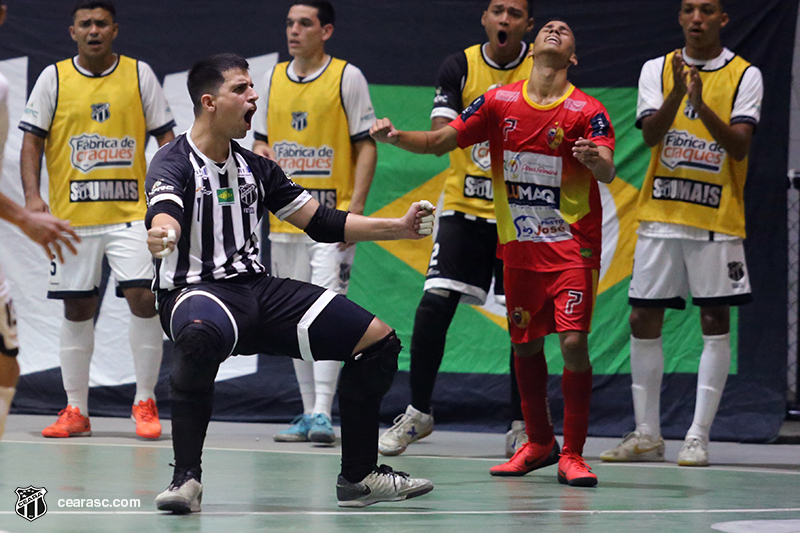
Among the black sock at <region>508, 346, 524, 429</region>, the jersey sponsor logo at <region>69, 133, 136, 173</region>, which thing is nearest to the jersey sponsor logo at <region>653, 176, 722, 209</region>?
the black sock at <region>508, 346, 524, 429</region>

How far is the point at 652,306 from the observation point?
584cm

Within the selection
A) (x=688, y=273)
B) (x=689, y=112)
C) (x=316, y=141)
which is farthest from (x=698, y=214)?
(x=316, y=141)

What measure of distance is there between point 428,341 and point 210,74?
2.17 metres

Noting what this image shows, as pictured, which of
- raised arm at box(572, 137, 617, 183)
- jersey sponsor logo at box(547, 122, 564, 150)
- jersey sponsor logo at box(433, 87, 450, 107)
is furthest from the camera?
jersey sponsor logo at box(433, 87, 450, 107)

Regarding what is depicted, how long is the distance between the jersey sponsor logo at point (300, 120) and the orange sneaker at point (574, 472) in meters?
2.55

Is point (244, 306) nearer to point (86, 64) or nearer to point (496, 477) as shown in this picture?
point (496, 477)

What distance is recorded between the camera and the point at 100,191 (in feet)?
20.7

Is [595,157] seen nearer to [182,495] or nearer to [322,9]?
[182,495]

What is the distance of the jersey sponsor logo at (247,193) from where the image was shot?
415cm

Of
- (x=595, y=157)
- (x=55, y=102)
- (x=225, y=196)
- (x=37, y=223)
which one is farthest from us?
(x=55, y=102)

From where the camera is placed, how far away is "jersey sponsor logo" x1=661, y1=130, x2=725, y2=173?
18.8 ft

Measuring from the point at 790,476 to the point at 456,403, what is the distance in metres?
2.37

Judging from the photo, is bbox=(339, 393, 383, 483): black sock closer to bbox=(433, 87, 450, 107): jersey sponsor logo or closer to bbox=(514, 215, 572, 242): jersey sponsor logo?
bbox=(514, 215, 572, 242): jersey sponsor logo

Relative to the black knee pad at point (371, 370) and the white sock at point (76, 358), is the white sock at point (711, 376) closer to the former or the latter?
the black knee pad at point (371, 370)
